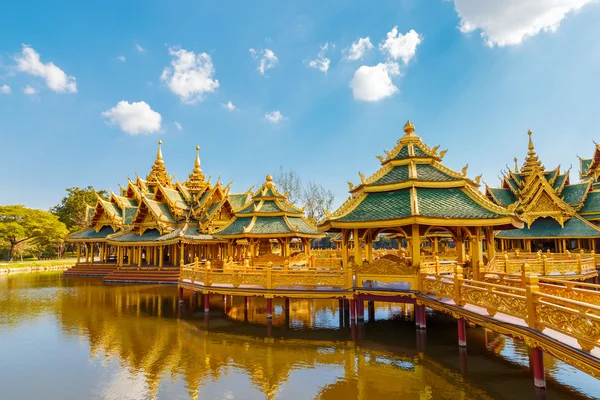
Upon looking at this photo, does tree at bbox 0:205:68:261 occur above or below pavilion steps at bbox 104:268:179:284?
above

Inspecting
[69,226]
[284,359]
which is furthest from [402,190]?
[69,226]

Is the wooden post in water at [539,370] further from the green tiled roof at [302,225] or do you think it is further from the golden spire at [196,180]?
the golden spire at [196,180]

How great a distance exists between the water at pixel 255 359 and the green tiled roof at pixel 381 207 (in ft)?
13.1

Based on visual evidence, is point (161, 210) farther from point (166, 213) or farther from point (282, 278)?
point (282, 278)

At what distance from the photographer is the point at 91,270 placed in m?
31.4

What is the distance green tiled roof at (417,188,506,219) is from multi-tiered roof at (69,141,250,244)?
1881 cm

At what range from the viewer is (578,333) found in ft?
18.5

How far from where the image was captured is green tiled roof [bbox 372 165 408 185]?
508 inches

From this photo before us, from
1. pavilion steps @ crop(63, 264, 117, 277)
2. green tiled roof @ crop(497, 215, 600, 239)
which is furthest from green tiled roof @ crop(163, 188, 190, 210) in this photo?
green tiled roof @ crop(497, 215, 600, 239)

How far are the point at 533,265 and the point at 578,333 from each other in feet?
42.4

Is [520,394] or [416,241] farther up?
[416,241]

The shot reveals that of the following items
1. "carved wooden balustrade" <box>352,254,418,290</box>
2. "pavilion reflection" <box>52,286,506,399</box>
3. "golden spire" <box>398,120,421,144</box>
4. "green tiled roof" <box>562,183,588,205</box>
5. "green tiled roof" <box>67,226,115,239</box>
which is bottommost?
"pavilion reflection" <box>52,286,506,399</box>

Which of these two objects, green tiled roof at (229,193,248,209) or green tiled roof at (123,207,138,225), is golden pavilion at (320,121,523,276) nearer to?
green tiled roof at (229,193,248,209)

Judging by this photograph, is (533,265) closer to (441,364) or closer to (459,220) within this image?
(459,220)
